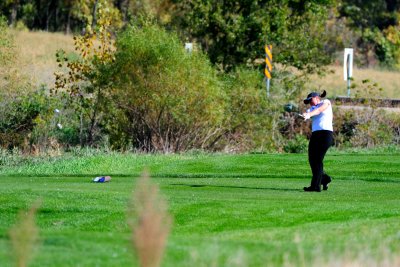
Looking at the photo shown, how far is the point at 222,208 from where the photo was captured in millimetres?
15555

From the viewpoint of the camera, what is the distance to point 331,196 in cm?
1750

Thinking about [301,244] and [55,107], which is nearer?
[301,244]

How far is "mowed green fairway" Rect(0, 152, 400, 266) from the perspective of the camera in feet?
32.2

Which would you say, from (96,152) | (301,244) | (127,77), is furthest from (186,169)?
(301,244)

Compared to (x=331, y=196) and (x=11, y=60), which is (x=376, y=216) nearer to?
(x=331, y=196)

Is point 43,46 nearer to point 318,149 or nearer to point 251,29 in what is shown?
point 251,29

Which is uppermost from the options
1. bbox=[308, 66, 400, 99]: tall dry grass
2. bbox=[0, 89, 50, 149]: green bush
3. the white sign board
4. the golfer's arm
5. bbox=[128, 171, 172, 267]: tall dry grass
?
bbox=[128, 171, 172, 267]: tall dry grass

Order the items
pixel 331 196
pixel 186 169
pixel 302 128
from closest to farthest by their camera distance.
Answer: pixel 331 196, pixel 186 169, pixel 302 128

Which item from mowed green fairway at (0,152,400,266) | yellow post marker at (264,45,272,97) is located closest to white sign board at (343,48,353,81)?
yellow post marker at (264,45,272,97)

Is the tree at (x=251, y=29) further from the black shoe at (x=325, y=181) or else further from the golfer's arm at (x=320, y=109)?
the golfer's arm at (x=320, y=109)

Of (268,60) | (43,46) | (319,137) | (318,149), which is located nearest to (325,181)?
(318,149)

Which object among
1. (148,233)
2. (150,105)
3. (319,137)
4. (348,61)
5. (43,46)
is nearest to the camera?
(148,233)

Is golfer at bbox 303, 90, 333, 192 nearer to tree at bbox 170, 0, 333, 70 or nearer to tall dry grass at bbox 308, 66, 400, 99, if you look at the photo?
tree at bbox 170, 0, 333, 70

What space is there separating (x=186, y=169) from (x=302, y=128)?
31.5 ft
